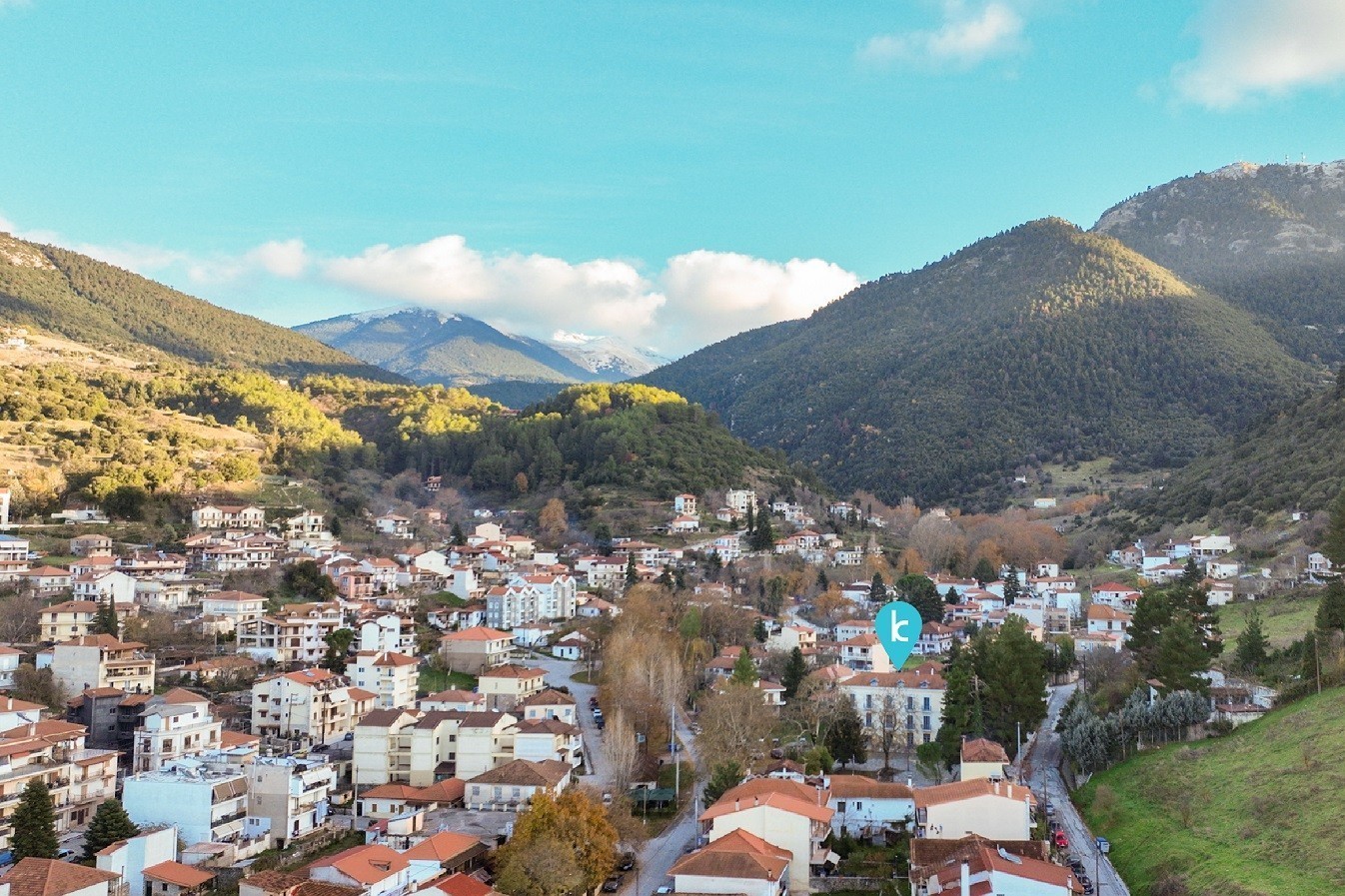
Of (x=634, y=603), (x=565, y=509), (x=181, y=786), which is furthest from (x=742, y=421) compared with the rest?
(x=181, y=786)

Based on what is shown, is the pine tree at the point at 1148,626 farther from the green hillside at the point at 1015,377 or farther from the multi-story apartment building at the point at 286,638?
the green hillside at the point at 1015,377

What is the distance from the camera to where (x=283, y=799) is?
91.4 feet

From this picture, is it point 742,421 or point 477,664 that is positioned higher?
point 742,421

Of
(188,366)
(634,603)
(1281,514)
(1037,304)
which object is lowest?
(634,603)

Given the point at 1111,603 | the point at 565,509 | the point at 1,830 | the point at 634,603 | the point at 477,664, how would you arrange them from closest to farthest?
the point at 1,830, the point at 477,664, the point at 634,603, the point at 1111,603, the point at 565,509

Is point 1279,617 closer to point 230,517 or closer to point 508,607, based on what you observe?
point 508,607

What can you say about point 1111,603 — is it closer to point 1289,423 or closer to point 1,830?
point 1289,423

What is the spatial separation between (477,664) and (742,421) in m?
101

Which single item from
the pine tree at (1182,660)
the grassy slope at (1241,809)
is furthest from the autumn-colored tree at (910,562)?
the grassy slope at (1241,809)

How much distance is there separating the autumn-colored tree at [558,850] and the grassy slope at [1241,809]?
1161cm

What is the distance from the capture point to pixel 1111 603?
54.5 meters

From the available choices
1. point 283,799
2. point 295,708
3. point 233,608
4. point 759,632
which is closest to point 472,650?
point 295,708

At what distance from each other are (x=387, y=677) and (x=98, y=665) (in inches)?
367

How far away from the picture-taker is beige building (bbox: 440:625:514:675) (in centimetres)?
4306
